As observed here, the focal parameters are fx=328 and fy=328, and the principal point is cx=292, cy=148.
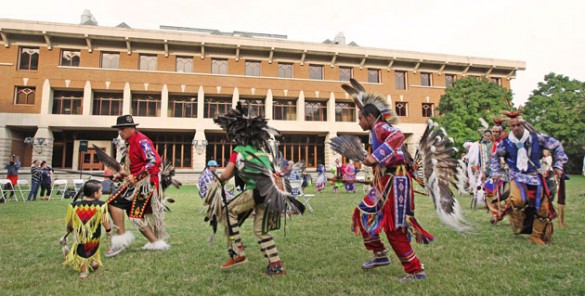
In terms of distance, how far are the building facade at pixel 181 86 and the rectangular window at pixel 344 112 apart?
107mm

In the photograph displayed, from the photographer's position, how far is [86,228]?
432cm

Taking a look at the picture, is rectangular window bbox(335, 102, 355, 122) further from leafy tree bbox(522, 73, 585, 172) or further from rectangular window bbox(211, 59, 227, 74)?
leafy tree bbox(522, 73, 585, 172)

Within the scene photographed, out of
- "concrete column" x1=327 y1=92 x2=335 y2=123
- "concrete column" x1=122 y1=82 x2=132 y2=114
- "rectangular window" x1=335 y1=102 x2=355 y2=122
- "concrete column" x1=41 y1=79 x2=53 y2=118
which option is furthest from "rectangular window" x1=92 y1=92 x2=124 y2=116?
"rectangular window" x1=335 y1=102 x2=355 y2=122

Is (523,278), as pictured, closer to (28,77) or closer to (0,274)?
(0,274)

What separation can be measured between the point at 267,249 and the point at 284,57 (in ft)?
93.5

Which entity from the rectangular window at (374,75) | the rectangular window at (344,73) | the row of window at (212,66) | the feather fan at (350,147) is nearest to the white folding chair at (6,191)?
the row of window at (212,66)

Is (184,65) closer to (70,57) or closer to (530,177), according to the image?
(70,57)

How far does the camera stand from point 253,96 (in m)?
30.2

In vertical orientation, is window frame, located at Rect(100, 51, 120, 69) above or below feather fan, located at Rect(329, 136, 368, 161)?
above

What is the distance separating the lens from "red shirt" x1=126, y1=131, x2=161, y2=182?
5352mm

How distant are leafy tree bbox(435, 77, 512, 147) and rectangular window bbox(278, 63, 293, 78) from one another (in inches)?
559

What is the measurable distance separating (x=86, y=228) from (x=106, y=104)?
2743 cm

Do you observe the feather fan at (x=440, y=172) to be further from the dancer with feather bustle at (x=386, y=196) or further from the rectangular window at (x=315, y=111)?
the rectangular window at (x=315, y=111)

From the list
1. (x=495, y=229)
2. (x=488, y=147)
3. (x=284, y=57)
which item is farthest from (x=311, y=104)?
(x=495, y=229)
